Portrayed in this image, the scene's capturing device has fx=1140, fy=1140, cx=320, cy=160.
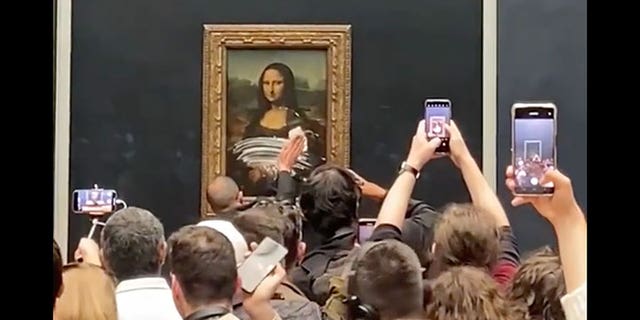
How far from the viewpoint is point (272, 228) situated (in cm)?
408

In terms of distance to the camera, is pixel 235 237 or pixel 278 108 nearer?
pixel 235 237

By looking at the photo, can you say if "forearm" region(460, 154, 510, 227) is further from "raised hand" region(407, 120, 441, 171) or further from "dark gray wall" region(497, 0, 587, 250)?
"dark gray wall" region(497, 0, 587, 250)

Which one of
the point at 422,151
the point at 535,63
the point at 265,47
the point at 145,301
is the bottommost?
the point at 145,301

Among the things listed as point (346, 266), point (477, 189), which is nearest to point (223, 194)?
point (477, 189)

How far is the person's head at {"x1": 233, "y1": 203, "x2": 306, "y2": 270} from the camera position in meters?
4.07

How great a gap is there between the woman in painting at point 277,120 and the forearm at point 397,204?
4518 millimetres

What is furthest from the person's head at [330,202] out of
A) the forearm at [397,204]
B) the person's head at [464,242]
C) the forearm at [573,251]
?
the forearm at [573,251]

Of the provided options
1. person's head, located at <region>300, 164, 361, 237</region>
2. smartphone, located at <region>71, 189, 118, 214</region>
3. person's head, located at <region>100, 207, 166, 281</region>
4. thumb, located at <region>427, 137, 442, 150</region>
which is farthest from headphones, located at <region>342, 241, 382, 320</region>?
smartphone, located at <region>71, 189, 118, 214</region>

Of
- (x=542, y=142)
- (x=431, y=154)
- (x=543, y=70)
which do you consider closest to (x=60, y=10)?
(x=543, y=70)

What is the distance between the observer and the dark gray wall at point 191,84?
8.70 m

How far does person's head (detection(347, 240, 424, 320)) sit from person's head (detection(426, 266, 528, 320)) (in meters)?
0.05

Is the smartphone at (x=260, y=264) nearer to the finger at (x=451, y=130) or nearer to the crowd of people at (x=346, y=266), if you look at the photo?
the crowd of people at (x=346, y=266)

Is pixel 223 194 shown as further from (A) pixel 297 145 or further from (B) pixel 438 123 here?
(B) pixel 438 123

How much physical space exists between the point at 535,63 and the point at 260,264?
→ 5715 mm
